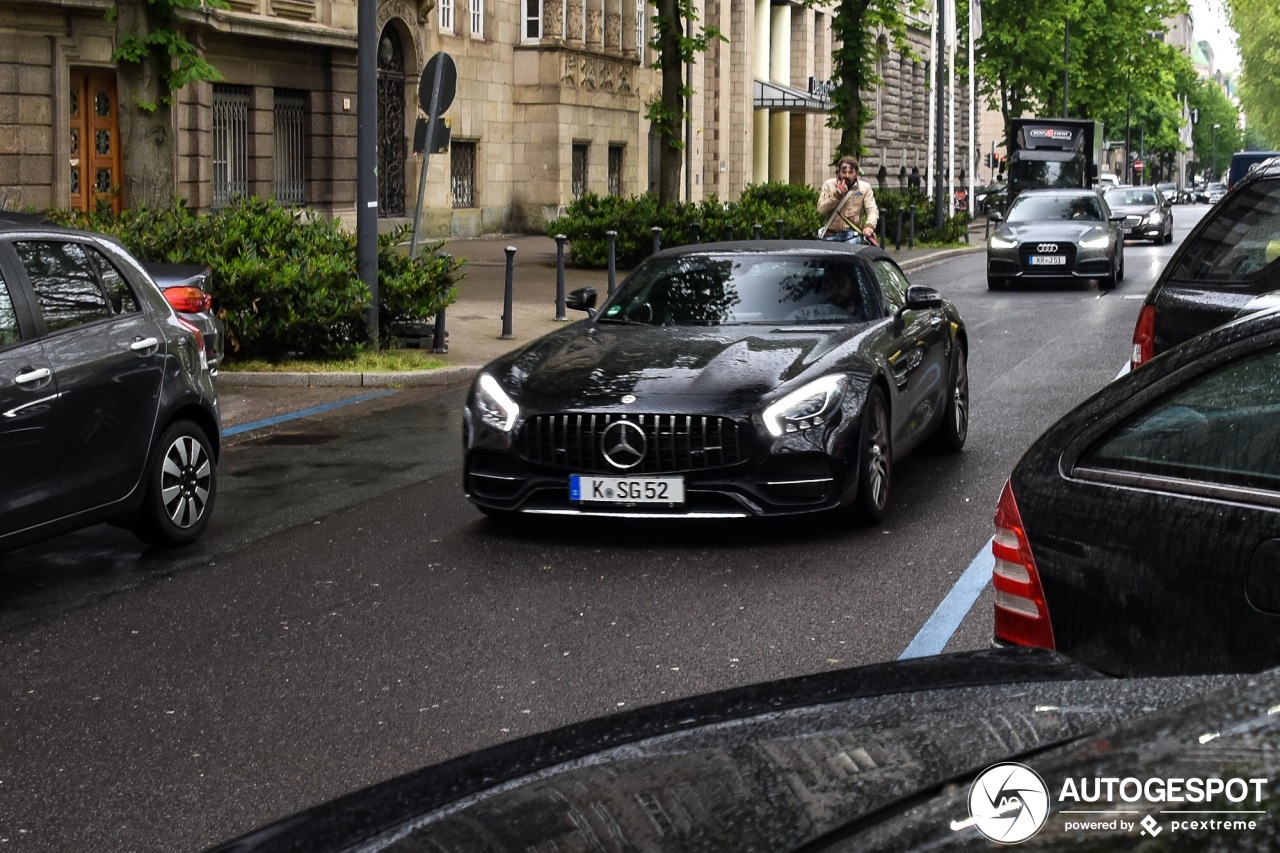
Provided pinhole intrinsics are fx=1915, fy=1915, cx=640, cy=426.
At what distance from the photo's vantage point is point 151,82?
1706cm

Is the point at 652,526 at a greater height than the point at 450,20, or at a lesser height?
lesser

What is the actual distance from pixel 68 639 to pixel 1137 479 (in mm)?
4309

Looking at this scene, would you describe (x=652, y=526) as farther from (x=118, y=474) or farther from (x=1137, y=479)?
(x=1137, y=479)

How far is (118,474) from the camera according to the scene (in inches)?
311

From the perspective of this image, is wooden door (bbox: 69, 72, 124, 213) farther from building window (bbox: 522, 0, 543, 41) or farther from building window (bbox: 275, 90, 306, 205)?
building window (bbox: 522, 0, 543, 41)

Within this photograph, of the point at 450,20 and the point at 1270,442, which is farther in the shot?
the point at 450,20

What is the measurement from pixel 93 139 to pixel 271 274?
45.0 ft

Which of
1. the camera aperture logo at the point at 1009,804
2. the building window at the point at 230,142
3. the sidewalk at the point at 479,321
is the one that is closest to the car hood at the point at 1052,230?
the sidewalk at the point at 479,321

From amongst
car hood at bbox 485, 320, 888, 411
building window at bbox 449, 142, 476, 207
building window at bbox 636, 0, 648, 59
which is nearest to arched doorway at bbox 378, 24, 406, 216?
building window at bbox 449, 142, 476, 207

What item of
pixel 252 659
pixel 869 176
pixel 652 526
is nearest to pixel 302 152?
pixel 652 526

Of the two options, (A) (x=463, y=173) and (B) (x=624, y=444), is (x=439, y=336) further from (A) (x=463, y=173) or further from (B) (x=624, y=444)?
(A) (x=463, y=173)

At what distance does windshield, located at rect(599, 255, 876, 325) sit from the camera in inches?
386

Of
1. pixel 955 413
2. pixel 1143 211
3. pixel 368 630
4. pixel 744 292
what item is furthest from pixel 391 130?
pixel 368 630

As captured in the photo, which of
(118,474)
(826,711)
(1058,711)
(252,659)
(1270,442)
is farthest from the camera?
(118,474)
